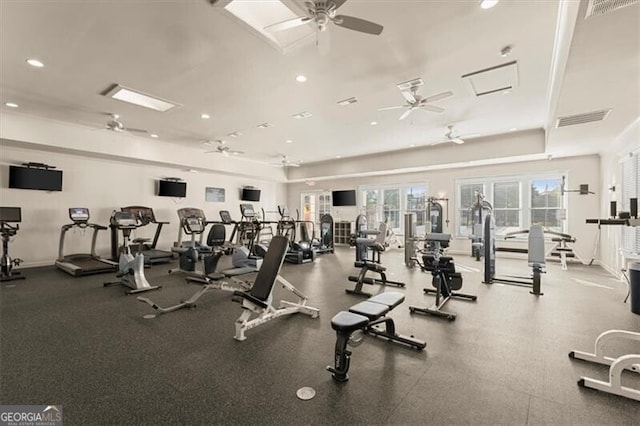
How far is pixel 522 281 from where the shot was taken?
5.35m

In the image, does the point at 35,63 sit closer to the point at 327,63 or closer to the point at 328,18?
the point at 327,63

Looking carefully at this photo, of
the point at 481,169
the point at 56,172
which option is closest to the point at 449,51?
the point at 481,169

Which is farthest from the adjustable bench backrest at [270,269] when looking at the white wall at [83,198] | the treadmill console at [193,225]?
the white wall at [83,198]

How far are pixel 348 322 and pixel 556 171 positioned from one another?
8.63 metres

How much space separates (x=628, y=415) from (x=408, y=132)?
21.0ft

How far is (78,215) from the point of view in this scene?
6.80 m

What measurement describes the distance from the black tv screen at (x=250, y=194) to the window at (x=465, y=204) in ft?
24.7

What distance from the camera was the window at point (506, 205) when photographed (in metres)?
8.55

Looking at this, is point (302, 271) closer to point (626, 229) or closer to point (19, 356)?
point (19, 356)

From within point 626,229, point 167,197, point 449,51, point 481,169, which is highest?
point 449,51

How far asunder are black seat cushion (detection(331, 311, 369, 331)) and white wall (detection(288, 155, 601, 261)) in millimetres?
8038

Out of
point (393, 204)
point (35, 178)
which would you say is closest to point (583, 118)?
point (393, 204)

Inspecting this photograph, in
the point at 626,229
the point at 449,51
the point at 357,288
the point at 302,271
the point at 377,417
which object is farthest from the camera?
the point at 302,271

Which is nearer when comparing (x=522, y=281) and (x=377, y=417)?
(x=377, y=417)
